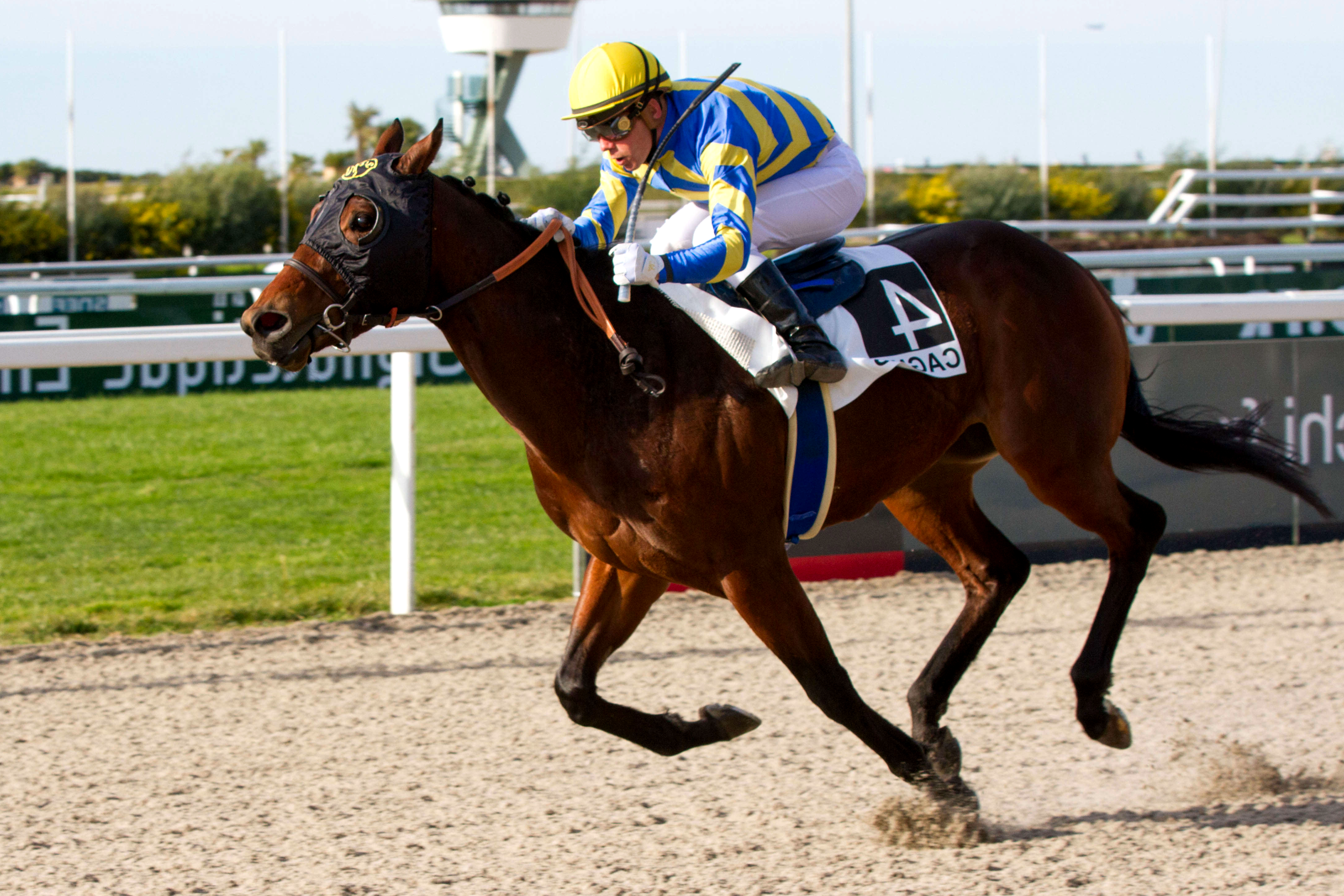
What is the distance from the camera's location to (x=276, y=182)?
1394 inches

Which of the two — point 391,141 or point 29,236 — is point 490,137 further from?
point 391,141

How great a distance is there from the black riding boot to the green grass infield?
120 inches

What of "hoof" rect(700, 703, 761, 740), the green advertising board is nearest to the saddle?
"hoof" rect(700, 703, 761, 740)

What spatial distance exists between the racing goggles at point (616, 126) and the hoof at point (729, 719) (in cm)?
142

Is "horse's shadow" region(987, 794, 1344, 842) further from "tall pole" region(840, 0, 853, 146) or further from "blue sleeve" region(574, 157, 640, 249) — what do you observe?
"tall pole" region(840, 0, 853, 146)

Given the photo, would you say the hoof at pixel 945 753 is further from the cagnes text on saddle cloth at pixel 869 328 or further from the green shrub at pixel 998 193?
the green shrub at pixel 998 193

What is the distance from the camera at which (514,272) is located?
3146 millimetres

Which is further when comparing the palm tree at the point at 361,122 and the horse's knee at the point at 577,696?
the palm tree at the point at 361,122

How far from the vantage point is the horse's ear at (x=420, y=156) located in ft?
9.37

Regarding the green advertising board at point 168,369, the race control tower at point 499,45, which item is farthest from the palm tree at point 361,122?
the green advertising board at point 168,369

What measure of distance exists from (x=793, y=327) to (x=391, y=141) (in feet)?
3.18

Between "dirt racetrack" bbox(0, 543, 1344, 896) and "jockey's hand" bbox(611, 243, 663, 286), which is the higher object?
"jockey's hand" bbox(611, 243, 663, 286)

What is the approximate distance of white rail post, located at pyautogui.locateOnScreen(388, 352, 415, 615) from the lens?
562cm

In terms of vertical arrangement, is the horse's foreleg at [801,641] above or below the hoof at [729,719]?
above
